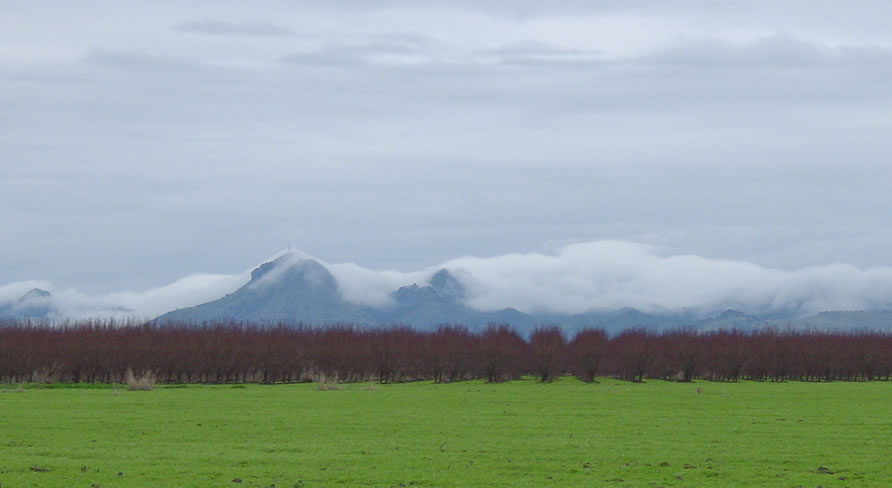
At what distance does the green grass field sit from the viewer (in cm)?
2431

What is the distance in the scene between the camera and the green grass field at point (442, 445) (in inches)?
957

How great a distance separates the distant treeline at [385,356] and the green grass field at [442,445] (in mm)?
40862

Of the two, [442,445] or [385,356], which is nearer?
[442,445]

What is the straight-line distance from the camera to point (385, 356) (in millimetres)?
100188

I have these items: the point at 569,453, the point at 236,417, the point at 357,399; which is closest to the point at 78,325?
the point at 357,399

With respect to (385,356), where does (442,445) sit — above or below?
below

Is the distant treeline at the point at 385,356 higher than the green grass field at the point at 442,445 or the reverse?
higher

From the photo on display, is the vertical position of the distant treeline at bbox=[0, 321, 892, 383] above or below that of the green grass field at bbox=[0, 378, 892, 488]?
above

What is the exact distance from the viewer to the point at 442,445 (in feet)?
102

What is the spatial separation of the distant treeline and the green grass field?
1609 inches

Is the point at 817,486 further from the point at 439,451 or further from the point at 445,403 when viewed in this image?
the point at 445,403

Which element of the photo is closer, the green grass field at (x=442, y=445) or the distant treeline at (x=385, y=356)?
the green grass field at (x=442, y=445)

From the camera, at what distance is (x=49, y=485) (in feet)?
74.9

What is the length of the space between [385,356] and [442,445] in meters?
69.5
